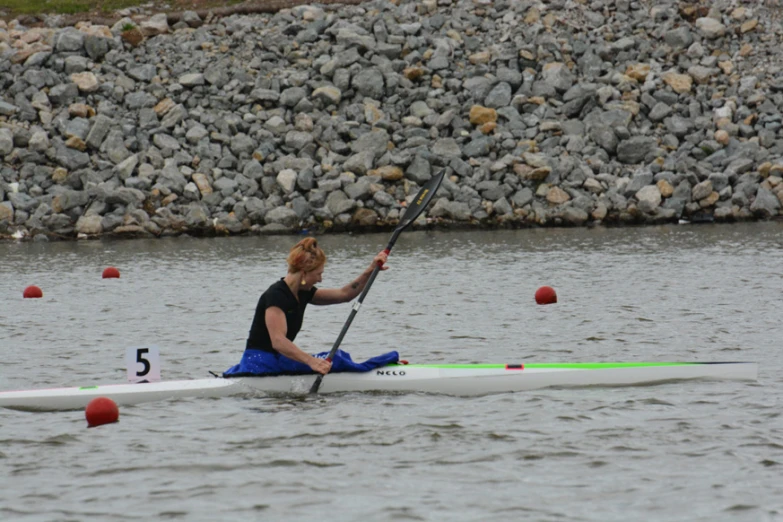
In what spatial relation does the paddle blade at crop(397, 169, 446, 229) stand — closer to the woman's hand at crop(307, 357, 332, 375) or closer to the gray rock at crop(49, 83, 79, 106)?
the woman's hand at crop(307, 357, 332, 375)

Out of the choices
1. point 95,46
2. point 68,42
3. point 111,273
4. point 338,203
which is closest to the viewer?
point 111,273

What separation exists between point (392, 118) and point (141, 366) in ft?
65.1

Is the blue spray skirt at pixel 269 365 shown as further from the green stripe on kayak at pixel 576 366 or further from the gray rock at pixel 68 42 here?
the gray rock at pixel 68 42

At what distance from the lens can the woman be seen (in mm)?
9609

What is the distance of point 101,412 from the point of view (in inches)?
356

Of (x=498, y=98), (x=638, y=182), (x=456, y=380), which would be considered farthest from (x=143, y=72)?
(x=456, y=380)

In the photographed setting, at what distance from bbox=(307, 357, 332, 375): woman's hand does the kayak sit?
10.4 inches

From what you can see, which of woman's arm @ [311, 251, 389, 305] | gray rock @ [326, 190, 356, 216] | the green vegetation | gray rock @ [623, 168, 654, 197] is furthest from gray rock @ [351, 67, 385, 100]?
woman's arm @ [311, 251, 389, 305]

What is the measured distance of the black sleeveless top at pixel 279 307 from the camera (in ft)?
31.7

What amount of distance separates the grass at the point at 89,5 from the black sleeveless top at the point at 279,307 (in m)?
27.8

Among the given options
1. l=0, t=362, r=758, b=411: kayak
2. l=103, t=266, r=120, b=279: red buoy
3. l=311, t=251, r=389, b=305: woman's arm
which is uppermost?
l=311, t=251, r=389, b=305: woman's arm

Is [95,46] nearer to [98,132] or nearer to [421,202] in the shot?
[98,132]

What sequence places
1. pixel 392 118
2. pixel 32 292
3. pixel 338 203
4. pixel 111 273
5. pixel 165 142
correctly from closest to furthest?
pixel 32 292 < pixel 111 273 < pixel 338 203 < pixel 165 142 < pixel 392 118

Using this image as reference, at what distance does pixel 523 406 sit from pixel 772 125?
21341 millimetres
